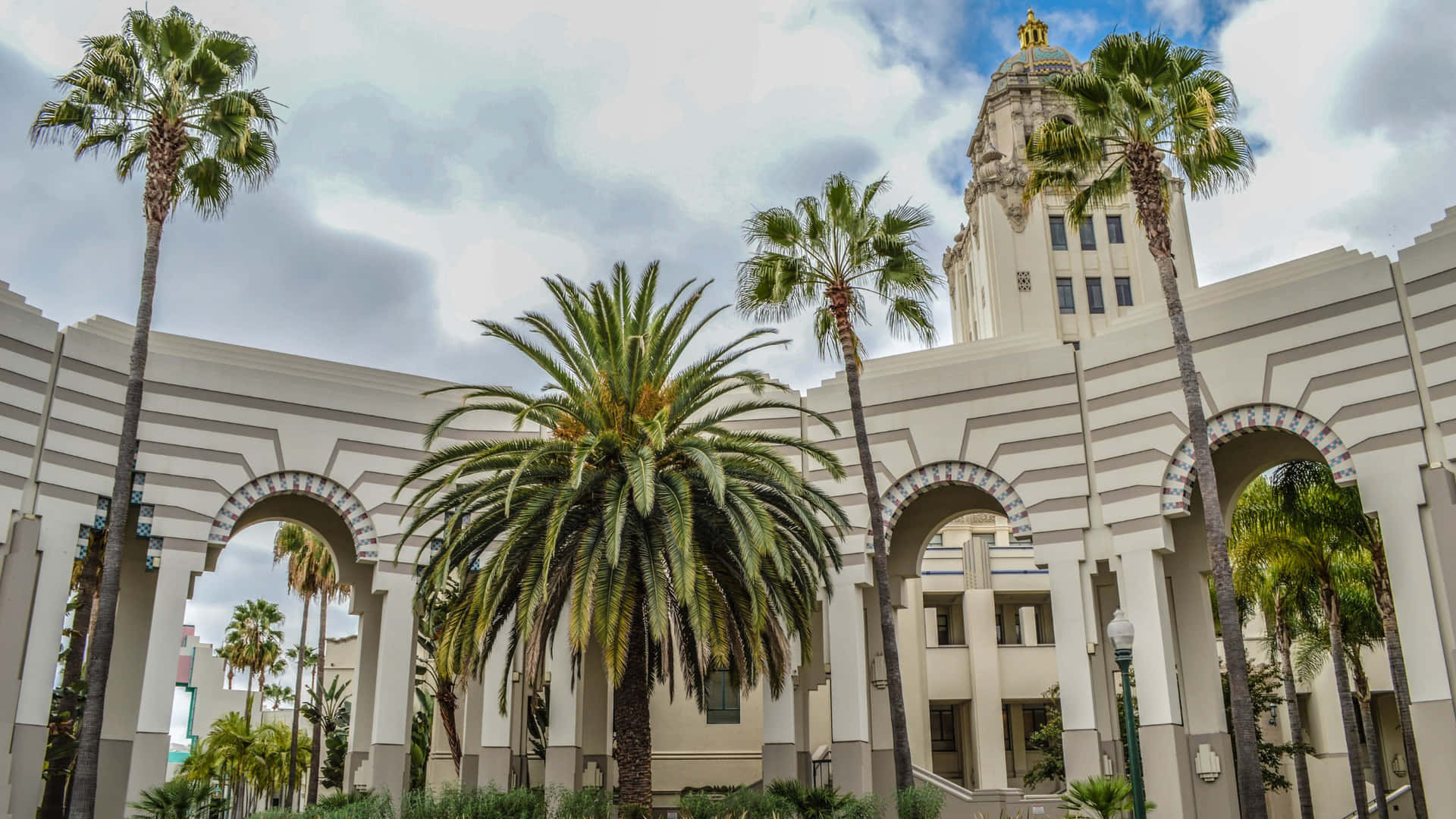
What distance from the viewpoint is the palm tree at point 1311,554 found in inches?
1129

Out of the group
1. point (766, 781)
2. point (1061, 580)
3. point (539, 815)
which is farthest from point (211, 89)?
point (1061, 580)

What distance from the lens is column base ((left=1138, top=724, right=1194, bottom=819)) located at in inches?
875

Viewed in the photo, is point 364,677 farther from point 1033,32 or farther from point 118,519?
point 1033,32

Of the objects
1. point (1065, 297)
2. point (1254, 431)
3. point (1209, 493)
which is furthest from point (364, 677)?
point (1065, 297)

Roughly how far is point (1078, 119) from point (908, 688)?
26.5m

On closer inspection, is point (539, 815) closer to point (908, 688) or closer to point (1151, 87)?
point (1151, 87)

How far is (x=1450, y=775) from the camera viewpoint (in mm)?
19281

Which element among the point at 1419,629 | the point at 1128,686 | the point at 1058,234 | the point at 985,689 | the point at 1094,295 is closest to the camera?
the point at 1128,686

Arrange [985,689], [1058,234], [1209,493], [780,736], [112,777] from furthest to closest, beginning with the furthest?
[1058,234] < [985,689] < [780,736] < [112,777] < [1209,493]

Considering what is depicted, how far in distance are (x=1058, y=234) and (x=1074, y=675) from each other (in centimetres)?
3807

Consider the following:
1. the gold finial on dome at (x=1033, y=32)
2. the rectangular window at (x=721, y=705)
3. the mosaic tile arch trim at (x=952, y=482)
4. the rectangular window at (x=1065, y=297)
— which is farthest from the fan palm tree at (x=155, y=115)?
the gold finial on dome at (x=1033, y=32)

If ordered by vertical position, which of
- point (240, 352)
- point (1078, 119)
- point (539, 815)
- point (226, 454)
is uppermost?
point (1078, 119)

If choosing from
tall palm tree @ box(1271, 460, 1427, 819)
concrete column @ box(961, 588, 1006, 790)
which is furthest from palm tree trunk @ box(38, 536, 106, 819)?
concrete column @ box(961, 588, 1006, 790)

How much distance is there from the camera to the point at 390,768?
2420cm
